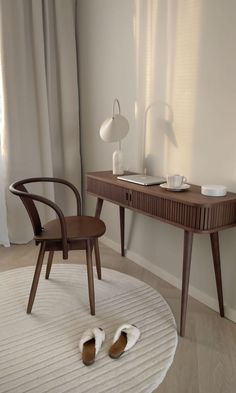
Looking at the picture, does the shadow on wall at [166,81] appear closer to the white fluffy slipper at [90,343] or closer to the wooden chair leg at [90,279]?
the wooden chair leg at [90,279]

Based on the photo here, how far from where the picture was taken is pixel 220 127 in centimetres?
162

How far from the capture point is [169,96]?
6.28 feet

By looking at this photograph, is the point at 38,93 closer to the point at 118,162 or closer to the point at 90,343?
the point at 118,162

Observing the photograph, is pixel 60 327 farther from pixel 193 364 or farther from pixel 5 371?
pixel 193 364

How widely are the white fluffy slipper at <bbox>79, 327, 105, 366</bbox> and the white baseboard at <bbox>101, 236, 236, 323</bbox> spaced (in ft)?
2.29

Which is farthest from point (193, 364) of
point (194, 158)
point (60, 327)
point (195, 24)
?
point (195, 24)

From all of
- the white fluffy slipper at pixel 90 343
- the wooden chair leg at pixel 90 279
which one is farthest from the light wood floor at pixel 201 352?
the wooden chair leg at pixel 90 279

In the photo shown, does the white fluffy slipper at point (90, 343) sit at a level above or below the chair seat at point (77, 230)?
below

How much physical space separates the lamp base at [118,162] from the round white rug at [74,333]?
0.74 m

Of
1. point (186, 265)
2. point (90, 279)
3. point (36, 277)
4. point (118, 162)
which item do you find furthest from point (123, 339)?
point (118, 162)

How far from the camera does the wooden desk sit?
55.2 inches

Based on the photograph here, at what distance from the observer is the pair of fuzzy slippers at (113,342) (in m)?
1.35

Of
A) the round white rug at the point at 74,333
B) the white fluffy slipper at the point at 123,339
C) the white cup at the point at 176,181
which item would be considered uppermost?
the white cup at the point at 176,181

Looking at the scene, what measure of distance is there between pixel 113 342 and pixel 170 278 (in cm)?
77
